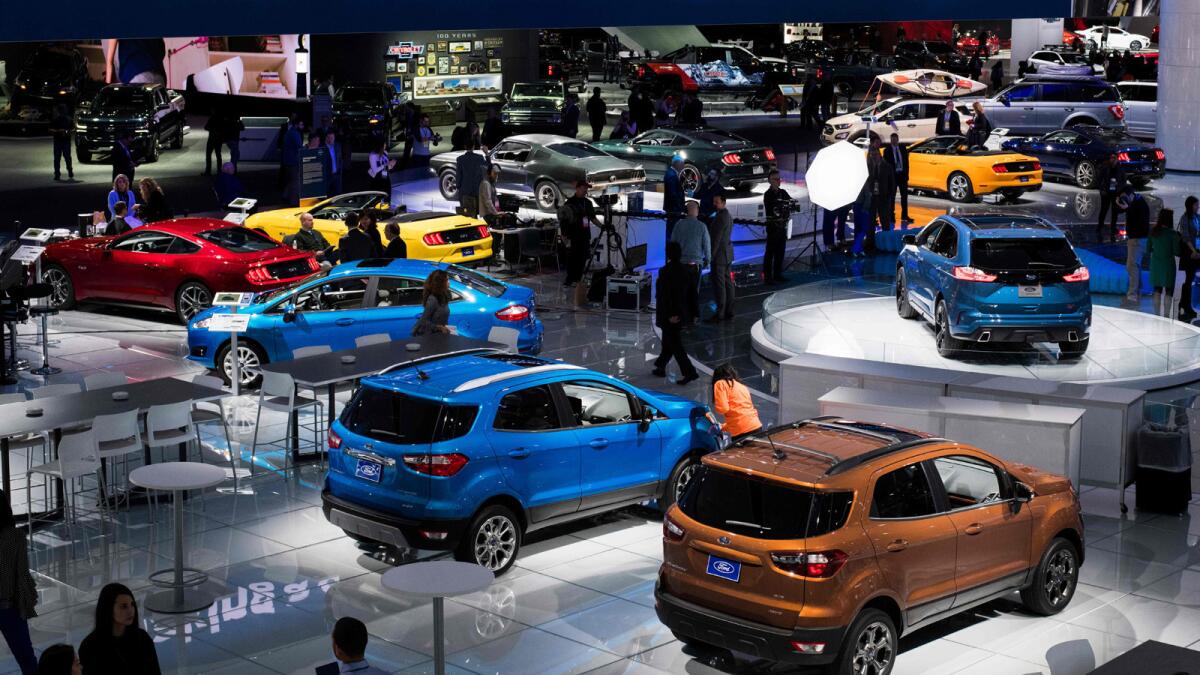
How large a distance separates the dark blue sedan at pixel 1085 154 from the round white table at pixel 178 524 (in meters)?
23.1

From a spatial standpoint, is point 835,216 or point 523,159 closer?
point 835,216

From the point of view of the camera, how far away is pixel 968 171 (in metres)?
27.9

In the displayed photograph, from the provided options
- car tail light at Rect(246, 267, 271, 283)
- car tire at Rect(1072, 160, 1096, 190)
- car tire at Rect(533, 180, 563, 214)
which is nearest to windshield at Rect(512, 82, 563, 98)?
car tire at Rect(533, 180, 563, 214)

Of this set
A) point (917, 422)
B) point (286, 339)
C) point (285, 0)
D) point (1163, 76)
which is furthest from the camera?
point (1163, 76)

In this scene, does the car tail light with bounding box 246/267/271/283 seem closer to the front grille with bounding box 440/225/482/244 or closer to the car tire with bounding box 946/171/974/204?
the front grille with bounding box 440/225/482/244

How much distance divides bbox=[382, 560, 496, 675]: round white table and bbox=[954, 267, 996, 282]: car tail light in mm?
9237

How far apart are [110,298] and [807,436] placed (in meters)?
13.1

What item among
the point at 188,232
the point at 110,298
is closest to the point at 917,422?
the point at 188,232

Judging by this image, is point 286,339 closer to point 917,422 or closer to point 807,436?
point 917,422

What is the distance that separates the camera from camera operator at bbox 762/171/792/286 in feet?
68.8

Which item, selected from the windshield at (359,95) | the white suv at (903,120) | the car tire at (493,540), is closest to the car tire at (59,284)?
the car tire at (493,540)

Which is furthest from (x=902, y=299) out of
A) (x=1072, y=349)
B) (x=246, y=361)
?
(x=246, y=361)

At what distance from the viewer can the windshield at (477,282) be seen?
16.8m

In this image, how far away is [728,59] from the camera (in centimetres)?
4841
